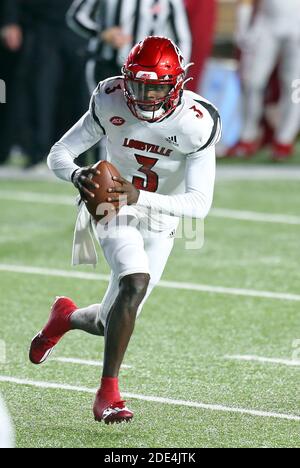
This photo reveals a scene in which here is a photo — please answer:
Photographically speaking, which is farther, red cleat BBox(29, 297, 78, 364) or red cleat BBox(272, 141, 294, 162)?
red cleat BBox(272, 141, 294, 162)

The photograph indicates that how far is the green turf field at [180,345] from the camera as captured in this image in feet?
14.8

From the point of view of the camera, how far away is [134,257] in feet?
15.3

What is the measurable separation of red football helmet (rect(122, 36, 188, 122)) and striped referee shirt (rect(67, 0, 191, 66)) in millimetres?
3529

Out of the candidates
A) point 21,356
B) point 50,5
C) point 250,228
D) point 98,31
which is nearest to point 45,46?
point 50,5

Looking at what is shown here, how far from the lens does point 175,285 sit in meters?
7.12

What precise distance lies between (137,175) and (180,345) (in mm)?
1122

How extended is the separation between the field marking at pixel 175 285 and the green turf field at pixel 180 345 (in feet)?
0.07

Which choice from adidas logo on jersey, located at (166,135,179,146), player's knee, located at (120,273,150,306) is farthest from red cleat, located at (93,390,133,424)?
adidas logo on jersey, located at (166,135,179,146)

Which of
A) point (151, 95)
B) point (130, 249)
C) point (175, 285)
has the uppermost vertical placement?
point (151, 95)

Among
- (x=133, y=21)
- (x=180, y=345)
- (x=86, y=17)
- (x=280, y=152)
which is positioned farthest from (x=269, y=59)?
(x=180, y=345)

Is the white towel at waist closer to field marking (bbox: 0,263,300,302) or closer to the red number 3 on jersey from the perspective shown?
the red number 3 on jersey

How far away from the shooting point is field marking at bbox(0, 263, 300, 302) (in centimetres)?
686

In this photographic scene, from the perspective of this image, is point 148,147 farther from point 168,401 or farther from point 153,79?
point 168,401
